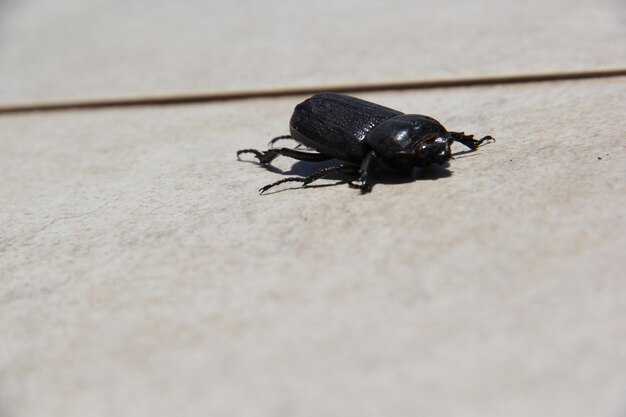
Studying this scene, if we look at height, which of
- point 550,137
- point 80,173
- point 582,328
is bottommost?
point 80,173

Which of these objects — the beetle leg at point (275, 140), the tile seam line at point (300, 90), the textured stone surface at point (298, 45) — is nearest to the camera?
the beetle leg at point (275, 140)

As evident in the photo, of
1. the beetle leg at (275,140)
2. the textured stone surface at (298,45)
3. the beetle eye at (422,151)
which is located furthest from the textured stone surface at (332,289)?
the textured stone surface at (298,45)

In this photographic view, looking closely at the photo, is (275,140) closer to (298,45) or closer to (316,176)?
(316,176)

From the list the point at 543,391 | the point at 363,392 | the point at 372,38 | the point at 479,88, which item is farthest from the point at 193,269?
the point at 372,38

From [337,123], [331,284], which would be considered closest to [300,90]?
[337,123]

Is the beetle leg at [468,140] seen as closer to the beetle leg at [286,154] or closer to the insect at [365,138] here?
the insect at [365,138]

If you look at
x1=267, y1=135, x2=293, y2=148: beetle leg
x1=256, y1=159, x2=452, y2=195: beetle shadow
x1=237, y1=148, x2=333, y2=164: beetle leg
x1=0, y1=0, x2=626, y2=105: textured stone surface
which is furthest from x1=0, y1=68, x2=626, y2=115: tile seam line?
x1=256, y1=159, x2=452, y2=195: beetle shadow

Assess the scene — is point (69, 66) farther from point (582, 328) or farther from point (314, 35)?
point (582, 328)
